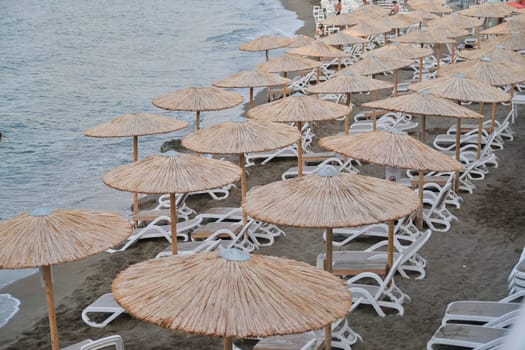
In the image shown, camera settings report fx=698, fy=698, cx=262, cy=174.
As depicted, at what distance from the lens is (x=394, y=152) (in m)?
6.43

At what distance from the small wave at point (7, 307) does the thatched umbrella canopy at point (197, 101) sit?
3.35m

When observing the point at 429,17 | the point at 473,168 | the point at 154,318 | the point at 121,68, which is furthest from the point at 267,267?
the point at 121,68

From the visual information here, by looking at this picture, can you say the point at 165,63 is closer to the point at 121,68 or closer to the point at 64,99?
the point at 121,68

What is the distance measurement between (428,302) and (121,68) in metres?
25.2

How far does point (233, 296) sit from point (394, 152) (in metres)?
3.38

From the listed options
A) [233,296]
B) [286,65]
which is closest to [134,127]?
[286,65]

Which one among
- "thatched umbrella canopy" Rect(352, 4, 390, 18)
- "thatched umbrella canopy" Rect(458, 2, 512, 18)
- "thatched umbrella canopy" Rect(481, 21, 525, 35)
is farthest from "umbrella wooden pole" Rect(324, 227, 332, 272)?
"thatched umbrella canopy" Rect(352, 4, 390, 18)

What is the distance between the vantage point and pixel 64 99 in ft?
78.7

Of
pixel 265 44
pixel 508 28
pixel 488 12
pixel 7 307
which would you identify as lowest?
pixel 7 307

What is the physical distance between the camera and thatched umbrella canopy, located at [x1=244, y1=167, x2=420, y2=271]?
15.8 feet

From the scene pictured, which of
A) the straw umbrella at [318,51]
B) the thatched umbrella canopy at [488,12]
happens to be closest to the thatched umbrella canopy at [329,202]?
the straw umbrella at [318,51]

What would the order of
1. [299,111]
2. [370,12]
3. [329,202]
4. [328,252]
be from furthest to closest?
[370,12], [299,111], [328,252], [329,202]

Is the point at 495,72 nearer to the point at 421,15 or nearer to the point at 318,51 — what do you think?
the point at 318,51

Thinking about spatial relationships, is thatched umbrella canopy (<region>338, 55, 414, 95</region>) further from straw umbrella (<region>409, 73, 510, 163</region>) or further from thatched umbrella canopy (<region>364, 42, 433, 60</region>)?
straw umbrella (<region>409, 73, 510, 163</region>)
